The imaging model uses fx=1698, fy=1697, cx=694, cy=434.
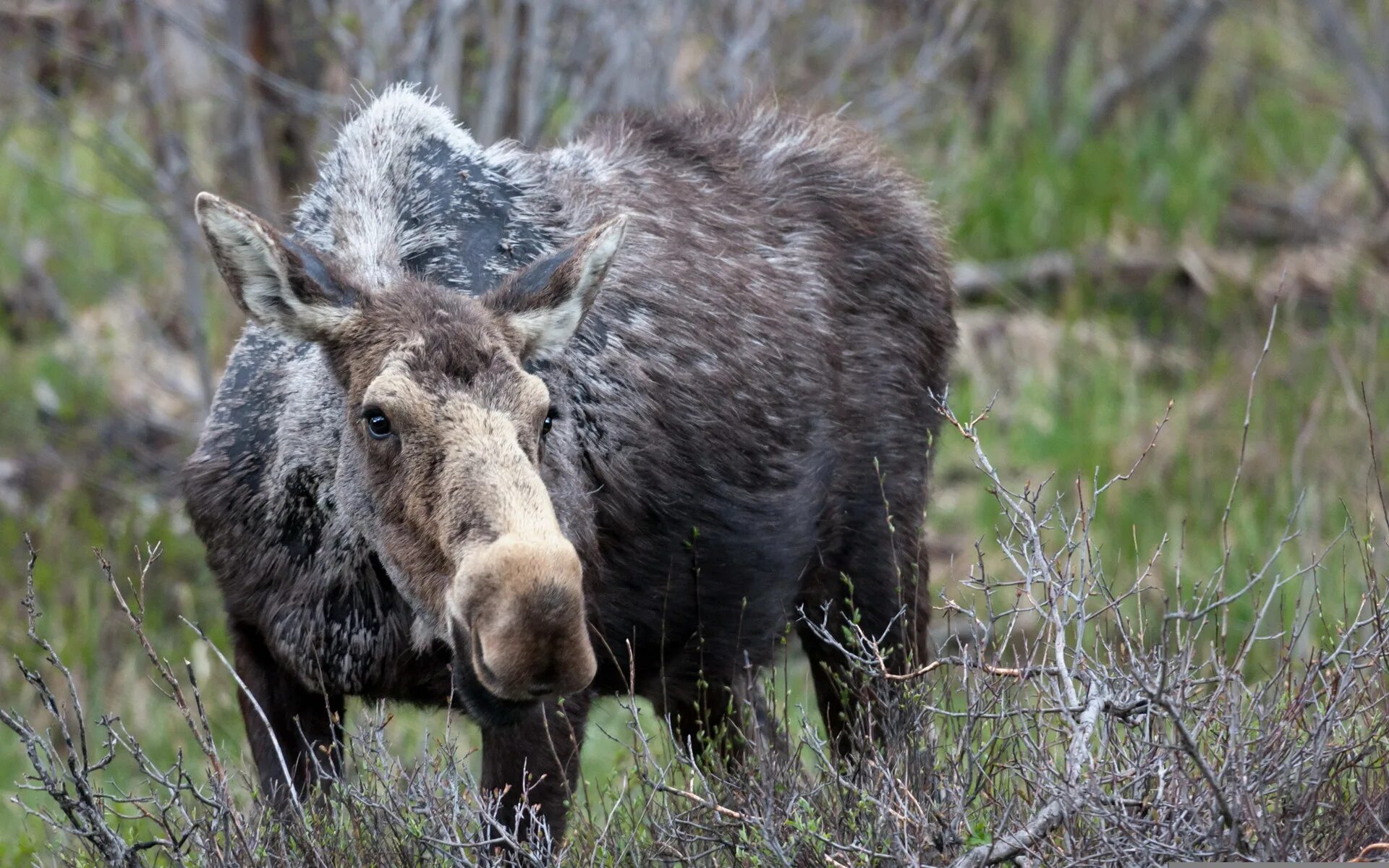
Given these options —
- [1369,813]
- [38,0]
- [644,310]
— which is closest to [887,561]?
[644,310]

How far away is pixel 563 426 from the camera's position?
15.4 ft

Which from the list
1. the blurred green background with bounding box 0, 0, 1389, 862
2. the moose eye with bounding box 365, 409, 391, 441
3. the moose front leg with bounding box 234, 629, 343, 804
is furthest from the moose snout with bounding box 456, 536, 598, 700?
the blurred green background with bounding box 0, 0, 1389, 862

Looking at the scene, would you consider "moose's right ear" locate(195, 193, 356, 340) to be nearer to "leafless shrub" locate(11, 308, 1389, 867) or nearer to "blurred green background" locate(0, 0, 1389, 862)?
"leafless shrub" locate(11, 308, 1389, 867)

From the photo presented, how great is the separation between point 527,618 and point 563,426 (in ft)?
4.30

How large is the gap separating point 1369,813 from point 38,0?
7.28 meters

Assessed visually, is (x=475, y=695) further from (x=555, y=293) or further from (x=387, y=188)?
(x=387, y=188)

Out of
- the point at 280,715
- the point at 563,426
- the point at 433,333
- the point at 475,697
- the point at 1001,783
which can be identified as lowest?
the point at 280,715

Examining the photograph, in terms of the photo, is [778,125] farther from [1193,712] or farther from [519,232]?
[1193,712]

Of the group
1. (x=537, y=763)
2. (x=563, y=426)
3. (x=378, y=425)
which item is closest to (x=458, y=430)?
(x=378, y=425)

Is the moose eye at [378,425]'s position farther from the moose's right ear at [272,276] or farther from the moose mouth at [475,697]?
the moose mouth at [475,697]

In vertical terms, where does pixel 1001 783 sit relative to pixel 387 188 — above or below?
below

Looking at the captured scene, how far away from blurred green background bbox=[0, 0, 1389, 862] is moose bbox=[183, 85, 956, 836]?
73 centimetres

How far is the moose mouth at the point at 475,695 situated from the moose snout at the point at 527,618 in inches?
3.0

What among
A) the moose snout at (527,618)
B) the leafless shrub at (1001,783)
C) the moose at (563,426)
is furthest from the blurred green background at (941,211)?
the moose snout at (527,618)
